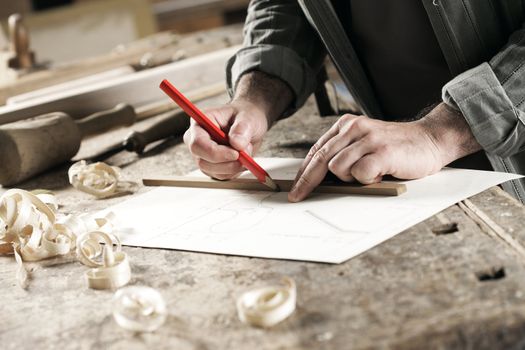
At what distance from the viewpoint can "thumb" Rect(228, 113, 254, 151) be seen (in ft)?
4.52

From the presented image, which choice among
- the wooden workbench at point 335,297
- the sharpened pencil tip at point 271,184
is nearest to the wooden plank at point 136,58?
the sharpened pencil tip at point 271,184

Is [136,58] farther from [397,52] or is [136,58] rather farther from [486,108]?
[486,108]

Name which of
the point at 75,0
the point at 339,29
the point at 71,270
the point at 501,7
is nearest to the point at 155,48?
the point at 339,29

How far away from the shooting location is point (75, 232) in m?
1.22

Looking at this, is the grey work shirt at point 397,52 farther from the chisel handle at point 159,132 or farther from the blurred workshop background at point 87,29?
the blurred workshop background at point 87,29

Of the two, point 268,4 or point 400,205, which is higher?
point 268,4

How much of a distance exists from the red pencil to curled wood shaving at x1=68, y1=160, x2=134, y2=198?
219 mm

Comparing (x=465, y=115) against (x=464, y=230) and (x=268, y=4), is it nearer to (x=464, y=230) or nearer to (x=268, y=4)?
(x=464, y=230)

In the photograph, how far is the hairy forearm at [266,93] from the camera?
162 centimetres

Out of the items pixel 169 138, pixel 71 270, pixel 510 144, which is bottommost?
pixel 510 144

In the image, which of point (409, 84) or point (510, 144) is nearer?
point (510, 144)

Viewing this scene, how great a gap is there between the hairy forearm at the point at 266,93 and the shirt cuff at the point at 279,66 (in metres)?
0.01

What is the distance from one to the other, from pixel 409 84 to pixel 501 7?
0.33m

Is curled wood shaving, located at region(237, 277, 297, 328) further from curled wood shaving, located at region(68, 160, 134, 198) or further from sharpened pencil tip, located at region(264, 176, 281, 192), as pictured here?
curled wood shaving, located at region(68, 160, 134, 198)
